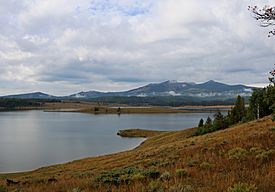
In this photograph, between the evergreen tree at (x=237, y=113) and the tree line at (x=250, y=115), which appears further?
the evergreen tree at (x=237, y=113)

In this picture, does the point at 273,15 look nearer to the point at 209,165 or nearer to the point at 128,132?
the point at 209,165

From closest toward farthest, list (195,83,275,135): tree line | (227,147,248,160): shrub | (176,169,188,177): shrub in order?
(176,169,188,177): shrub, (227,147,248,160): shrub, (195,83,275,135): tree line

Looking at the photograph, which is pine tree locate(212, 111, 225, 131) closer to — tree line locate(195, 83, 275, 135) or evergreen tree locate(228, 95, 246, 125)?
tree line locate(195, 83, 275, 135)

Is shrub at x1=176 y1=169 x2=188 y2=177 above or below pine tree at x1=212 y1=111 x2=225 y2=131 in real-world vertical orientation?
above

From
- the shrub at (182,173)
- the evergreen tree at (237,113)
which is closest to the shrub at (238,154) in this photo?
the shrub at (182,173)

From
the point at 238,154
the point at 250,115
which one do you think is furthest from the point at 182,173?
the point at 250,115

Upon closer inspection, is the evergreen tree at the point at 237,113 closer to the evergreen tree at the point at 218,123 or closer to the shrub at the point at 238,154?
the evergreen tree at the point at 218,123

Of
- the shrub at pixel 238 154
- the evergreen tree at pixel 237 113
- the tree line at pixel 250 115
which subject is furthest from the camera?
the evergreen tree at pixel 237 113

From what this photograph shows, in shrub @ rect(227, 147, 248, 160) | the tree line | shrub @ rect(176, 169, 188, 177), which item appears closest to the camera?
shrub @ rect(176, 169, 188, 177)

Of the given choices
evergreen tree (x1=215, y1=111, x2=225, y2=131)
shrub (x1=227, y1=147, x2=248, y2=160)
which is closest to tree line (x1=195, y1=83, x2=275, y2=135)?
evergreen tree (x1=215, y1=111, x2=225, y2=131)

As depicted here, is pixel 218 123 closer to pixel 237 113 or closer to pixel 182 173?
pixel 237 113

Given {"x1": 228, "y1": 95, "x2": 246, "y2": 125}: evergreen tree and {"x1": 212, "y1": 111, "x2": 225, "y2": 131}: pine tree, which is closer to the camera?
{"x1": 212, "y1": 111, "x2": 225, "y2": 131}: pine tree

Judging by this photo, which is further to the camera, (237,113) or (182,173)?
(237,113)

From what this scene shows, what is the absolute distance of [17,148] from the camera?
55.9m
